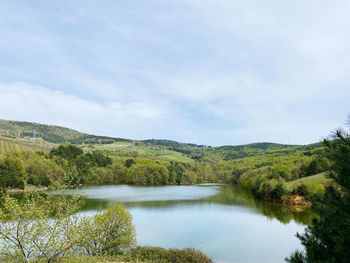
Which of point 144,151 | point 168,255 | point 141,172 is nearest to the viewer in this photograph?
point 168,255

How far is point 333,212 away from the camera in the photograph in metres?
4.34

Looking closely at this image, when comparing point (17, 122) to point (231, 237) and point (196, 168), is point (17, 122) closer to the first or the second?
point (196, 168)

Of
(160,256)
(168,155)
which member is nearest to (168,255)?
(160,256)

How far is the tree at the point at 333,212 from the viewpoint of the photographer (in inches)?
159

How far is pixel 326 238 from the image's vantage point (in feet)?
14.6

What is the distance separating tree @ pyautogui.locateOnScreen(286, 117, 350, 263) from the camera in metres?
4.04

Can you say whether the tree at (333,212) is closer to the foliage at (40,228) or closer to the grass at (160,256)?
the foliage at (40,228)

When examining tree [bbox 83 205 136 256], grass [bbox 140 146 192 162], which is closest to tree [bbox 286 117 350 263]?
tree [bbox 83 205 136 256]

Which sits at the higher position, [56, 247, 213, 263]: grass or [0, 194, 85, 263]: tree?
[0, 194, 85, 263]: tree

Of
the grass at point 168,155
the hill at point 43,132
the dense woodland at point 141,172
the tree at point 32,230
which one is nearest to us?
the tree at point 32,230

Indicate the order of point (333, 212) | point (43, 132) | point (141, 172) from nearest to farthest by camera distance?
1. point (333, 212)
2. point (141, 172)
3. point (43, 132)

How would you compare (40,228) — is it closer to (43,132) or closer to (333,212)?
(333,212)

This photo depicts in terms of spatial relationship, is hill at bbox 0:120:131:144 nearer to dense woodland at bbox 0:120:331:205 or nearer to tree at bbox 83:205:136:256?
dense woodland at bbox 0:120:331:205

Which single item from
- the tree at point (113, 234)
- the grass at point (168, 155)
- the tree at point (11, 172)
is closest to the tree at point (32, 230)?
the tree at point (113, 234)
